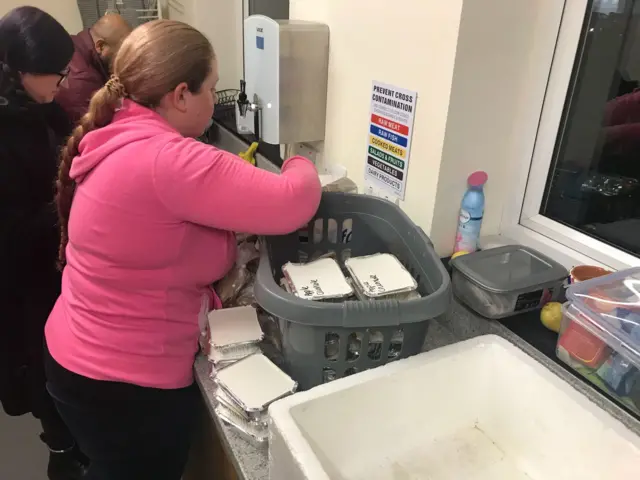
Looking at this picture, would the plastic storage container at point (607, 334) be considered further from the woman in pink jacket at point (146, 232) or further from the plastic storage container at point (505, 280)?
the woman in pink jacket at point (146, 232)

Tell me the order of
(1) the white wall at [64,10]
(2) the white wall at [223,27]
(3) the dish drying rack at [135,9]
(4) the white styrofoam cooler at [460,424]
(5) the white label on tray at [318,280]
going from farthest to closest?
1. (1) the white wall at [64,10]
2. (3) the dish drying rack at [135,9]
3. (2) the white wall at [223,27]
4. (5) the white label on tray at [318,280]
5. (4) the white styrofoam cooler at [460,424]

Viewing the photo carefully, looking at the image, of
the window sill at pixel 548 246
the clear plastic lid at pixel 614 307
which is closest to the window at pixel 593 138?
the window sill at pixel 548 246

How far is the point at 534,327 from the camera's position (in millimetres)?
1134

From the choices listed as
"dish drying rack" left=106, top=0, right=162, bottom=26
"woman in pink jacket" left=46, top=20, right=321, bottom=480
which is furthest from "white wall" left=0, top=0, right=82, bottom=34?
"woman in pink jacket" left=46, top=20, right=321, bottom=480

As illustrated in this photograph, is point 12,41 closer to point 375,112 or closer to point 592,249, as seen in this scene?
point 375,112

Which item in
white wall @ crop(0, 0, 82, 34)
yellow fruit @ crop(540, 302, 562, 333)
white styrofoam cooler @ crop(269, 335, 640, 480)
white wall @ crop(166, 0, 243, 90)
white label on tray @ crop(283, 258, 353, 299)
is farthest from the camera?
white wall @ crop(0, 0, 82, 34)

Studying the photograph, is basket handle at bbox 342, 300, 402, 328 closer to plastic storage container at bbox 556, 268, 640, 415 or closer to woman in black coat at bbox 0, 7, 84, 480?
plastic storage container at bbox 556, 268, 640, 415

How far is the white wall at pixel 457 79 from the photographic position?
44.4 inches

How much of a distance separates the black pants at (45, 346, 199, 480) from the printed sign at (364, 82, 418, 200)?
0.68 m

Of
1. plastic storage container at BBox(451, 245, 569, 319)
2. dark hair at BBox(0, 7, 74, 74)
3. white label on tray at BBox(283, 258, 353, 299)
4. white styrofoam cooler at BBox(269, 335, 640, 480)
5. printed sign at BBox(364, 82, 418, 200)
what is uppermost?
dark hair at BBox(0, 7, 74, 74)

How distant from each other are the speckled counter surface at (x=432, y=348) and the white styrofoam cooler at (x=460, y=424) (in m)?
0.06

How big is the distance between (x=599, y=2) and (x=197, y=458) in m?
1.45

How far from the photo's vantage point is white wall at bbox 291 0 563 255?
1.13 m

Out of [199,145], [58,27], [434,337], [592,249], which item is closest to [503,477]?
[434,337]
